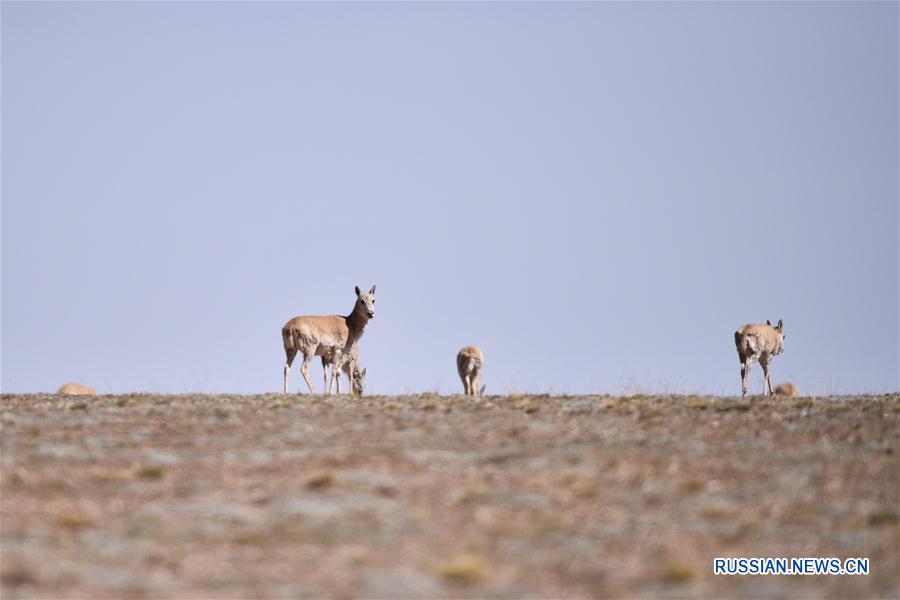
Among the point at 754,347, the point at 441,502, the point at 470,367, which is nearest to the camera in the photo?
the point at 441,502

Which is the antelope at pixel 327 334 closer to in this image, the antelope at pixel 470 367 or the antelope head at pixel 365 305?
the antelope head at pixel 365 305

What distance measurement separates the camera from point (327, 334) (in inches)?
1735

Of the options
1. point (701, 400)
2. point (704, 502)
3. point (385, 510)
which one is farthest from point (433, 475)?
point (701, 400)

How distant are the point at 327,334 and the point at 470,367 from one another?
4.97 meters

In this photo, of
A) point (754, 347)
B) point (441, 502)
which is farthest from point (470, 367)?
point (441, 502)

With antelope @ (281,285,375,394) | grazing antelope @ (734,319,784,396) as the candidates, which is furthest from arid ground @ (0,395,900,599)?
grazing antelope @ (734,319,784,396)

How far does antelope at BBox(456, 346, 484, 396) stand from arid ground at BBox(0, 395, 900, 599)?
18258 mm

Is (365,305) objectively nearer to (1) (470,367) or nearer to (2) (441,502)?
(1) (470,367)

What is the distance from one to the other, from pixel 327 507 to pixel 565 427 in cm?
751

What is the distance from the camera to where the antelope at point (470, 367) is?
4331cm

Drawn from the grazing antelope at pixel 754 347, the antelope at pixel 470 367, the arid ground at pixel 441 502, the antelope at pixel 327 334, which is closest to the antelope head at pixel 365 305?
the antelope at pixel 327 334

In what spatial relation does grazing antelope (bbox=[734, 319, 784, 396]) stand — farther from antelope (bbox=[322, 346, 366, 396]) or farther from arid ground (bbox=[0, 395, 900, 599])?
arid ground (bbox=[0, 395, 900, 599])

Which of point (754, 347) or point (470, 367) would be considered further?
point (754, 347)

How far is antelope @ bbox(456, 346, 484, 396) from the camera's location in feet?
142
